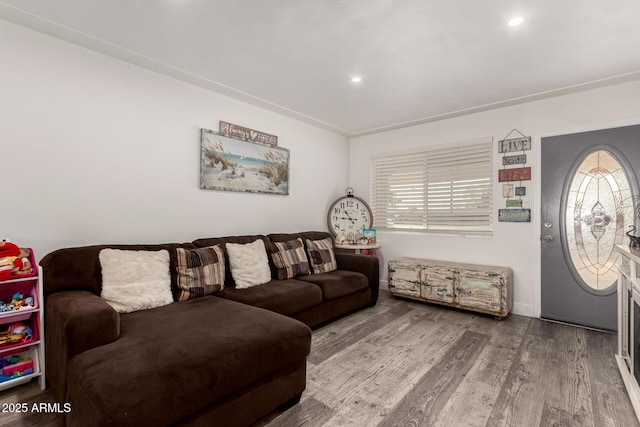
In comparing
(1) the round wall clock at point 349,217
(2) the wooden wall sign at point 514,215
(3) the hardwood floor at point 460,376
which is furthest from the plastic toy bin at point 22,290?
(2) the wooden wall sign at point 514,215

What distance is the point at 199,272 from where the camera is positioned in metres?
2.61

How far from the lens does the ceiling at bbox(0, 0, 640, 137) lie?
→ 1942mm

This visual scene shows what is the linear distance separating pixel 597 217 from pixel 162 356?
3956 millimetres

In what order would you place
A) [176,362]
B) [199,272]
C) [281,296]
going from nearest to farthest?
[176,362] < [199,272] < [281,296]

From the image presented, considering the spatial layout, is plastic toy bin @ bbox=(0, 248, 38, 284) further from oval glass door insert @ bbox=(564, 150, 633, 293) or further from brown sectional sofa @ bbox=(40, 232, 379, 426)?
oval glass door insert @ bbox=(564, 150, 633, 293)

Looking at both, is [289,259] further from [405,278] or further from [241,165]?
[405,278]

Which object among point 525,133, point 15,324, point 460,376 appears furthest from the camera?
point 525,133

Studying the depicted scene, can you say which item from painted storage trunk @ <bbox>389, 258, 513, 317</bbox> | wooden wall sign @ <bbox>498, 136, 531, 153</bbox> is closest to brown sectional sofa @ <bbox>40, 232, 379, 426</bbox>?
painted storage trunk @ <bbox>389, 258, 513, 317</bbox>

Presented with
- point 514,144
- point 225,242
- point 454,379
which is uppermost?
point 514,144

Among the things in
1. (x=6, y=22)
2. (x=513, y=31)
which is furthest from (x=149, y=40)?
(x=513, y=31)

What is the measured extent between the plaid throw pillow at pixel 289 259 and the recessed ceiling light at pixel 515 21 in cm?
271

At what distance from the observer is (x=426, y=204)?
427cm

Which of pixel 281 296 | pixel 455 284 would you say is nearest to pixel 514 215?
pixel 455 284

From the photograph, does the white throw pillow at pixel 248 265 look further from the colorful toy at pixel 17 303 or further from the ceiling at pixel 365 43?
the ceiling at pixel 365 43
